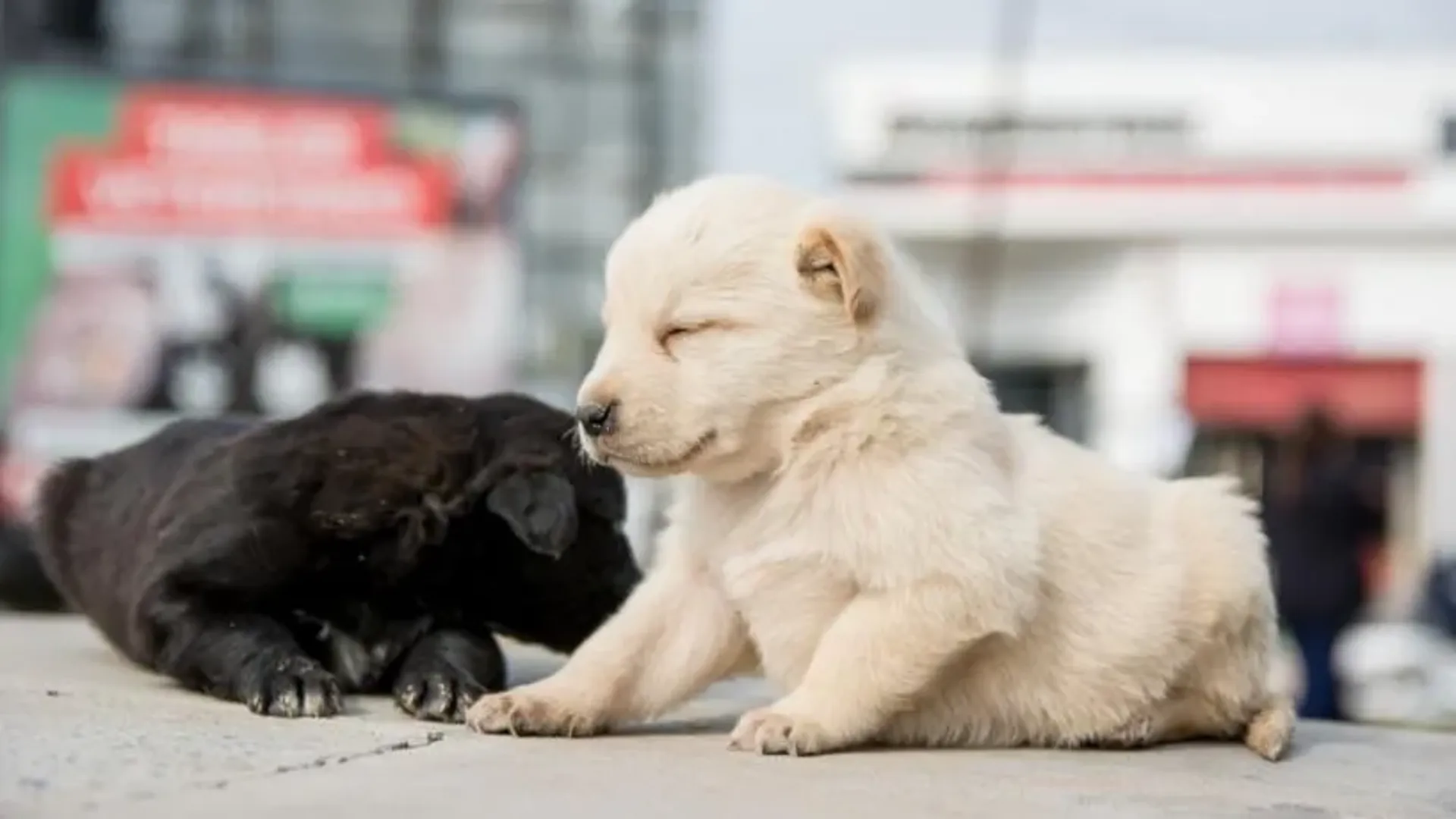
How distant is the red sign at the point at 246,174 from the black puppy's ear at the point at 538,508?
43.3 feet

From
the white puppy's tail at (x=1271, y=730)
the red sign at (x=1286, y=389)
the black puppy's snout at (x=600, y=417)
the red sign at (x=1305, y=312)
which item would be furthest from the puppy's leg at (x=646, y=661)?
the red sign at (x=1305, y=312)

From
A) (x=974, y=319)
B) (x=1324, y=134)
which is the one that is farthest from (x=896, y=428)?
(x=1324, y=134)

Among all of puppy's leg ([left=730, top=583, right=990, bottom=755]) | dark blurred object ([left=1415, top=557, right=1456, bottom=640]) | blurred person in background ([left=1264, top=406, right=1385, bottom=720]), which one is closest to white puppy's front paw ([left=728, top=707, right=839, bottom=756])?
puppy's leg ([left=730, top=583, right=990, bottom=755])

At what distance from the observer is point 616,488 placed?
4754mm

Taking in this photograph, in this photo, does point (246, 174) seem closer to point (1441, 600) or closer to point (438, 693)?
point (1441, 600)

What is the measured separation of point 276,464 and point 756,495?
1097 mm

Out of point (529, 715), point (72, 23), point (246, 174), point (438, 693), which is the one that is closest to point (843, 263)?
point (529, 715)

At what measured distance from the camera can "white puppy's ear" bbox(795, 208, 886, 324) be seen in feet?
12.4

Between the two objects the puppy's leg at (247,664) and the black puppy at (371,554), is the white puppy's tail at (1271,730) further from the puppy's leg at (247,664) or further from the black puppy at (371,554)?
the puppy's leg at (247,664)

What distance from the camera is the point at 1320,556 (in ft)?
35.9

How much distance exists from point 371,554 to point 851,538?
3.77ft

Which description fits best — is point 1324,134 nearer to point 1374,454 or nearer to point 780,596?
point 1374,454

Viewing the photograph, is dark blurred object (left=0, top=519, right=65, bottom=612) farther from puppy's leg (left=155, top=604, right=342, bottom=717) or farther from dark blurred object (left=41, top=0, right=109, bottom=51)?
dark blurred object (left=41, top=0, right=109, bottom=51)

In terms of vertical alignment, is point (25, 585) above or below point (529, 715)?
below
